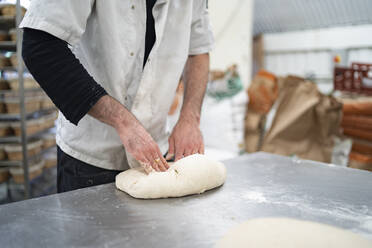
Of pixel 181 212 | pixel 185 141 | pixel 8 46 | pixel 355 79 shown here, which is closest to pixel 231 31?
pixel 355 79

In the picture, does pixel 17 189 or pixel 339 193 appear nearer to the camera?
pixel 339 193


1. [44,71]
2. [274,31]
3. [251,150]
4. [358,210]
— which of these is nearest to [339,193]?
[358,210]

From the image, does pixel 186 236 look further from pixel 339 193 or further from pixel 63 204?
pixel 339 193

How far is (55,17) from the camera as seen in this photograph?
849mm

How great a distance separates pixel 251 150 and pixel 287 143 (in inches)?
16.1

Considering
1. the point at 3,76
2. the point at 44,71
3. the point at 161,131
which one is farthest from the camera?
the point at 3,76

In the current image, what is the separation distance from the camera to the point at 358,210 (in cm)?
89

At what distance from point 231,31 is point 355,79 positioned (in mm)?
1314

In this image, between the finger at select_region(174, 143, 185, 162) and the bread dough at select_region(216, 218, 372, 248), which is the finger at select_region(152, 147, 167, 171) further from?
the bread dough at select_region(216, 218, 372, 248)

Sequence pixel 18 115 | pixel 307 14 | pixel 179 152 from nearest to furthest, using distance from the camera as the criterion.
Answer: pixel 179 152 → pixel 18 115 → pixel 307 14

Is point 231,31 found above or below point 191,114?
above

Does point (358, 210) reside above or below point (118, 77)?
below

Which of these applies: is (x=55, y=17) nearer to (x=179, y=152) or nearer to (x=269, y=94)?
(x=179, y=152)

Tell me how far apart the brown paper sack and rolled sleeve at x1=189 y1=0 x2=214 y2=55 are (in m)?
1.23
